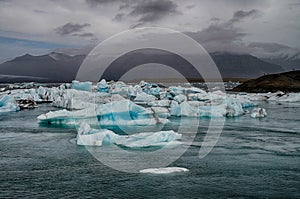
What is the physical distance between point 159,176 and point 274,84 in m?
52.3

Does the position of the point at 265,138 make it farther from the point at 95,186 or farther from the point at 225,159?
the point at 95,186

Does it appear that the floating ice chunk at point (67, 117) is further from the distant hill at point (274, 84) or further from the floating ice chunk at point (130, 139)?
the distant hill at point (274, 84)

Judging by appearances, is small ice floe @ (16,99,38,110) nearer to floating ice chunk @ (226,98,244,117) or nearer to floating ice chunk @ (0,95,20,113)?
floating ice chunk @ (0,95,20,113)

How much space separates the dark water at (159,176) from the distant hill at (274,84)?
42467 millimetres

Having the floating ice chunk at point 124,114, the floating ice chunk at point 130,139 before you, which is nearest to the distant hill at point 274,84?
the floating ice chunk at point 124,114

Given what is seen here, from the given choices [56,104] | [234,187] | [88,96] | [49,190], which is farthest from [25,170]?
[56,104]

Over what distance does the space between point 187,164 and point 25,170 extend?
14.0 feet

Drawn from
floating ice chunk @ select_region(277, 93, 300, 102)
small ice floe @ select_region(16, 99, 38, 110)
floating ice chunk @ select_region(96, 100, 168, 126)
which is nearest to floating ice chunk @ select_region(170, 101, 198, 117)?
floating ice chunk @ select_region(96, 100, 168, 126)

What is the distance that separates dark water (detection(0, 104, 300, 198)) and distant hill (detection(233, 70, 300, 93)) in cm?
4247

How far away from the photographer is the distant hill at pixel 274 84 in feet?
175

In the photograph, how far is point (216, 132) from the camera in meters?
15.2

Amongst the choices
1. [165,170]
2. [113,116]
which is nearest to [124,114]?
[113,116]

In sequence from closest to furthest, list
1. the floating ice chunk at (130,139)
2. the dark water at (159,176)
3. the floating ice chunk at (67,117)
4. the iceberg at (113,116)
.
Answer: the dark water at (159,176)
the floating ice chunk at (130,139)
the iceberg at (113,116)
the floating ice chunk at (67,117)

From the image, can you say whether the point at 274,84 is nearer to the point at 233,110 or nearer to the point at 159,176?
the point at 233,110
